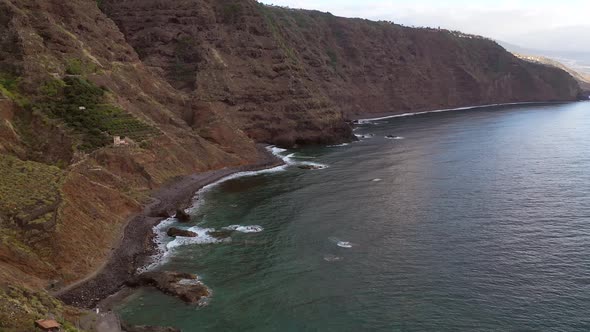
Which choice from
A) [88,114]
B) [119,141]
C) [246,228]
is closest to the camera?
[246,228]

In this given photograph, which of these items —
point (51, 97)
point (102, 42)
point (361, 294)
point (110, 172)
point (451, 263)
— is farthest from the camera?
point (102, 42)

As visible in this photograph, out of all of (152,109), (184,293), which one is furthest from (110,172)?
(184,293)

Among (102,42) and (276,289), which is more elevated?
(102,42)

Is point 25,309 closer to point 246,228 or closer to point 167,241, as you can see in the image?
point 167,241

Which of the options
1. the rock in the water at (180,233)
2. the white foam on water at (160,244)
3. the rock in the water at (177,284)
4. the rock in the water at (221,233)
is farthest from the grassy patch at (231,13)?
the rock in the water at (177,284)

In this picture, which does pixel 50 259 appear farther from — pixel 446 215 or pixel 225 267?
pixel 446 215

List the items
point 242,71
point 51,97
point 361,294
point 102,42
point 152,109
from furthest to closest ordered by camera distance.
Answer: point 242,71
point 102,42
point 152,109
point 51,97
point 361,294

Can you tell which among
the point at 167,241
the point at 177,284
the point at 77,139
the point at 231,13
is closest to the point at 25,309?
the point at 177,284

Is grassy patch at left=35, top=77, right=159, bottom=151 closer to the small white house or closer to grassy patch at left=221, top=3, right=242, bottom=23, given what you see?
the small white house
